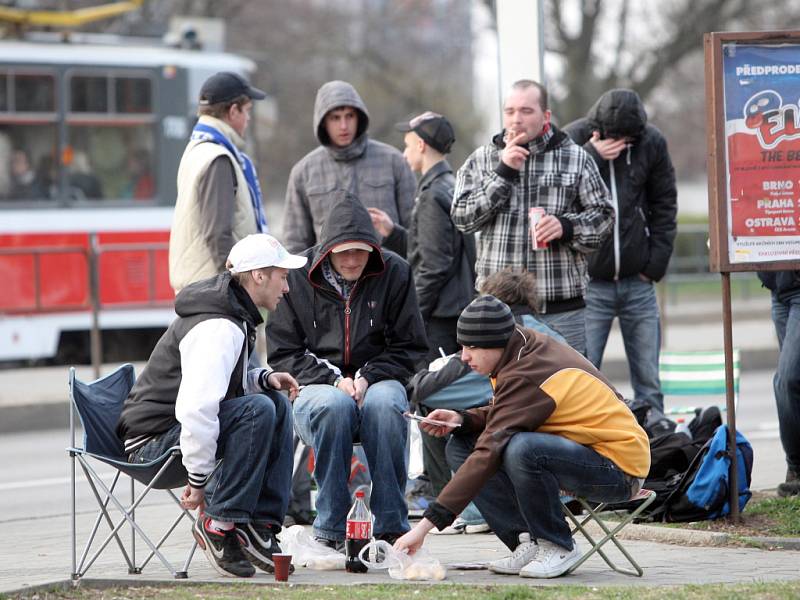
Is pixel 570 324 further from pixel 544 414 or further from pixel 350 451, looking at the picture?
pixel 544 414

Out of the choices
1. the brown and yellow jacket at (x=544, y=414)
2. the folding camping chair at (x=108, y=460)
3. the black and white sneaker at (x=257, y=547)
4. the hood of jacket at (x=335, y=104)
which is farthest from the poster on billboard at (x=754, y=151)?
the folding camping chair at (x=108, y=460)

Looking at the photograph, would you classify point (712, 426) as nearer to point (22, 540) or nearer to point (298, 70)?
point (22, 540)

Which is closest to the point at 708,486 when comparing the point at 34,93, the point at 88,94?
the point at 34,93

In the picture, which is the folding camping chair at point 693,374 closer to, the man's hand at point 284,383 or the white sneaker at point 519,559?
the white sneaker at point 519,559

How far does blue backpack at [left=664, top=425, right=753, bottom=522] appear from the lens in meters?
7.02

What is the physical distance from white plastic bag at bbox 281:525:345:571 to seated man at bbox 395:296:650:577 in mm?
611

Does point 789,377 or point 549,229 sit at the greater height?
point 549,229

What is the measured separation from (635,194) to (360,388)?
2.62 metres

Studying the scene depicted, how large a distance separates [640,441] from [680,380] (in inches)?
141

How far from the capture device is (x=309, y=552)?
628cm

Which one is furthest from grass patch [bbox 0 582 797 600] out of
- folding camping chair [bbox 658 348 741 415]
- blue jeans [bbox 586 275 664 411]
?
folding camping chair [bbox 658 348 741 415]

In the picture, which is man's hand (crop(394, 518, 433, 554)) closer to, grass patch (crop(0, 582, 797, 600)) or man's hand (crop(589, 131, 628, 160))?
grass patch (crop(0, 582, 797, 600))

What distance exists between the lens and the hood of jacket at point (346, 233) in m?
6.55

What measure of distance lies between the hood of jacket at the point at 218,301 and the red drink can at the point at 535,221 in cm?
195
